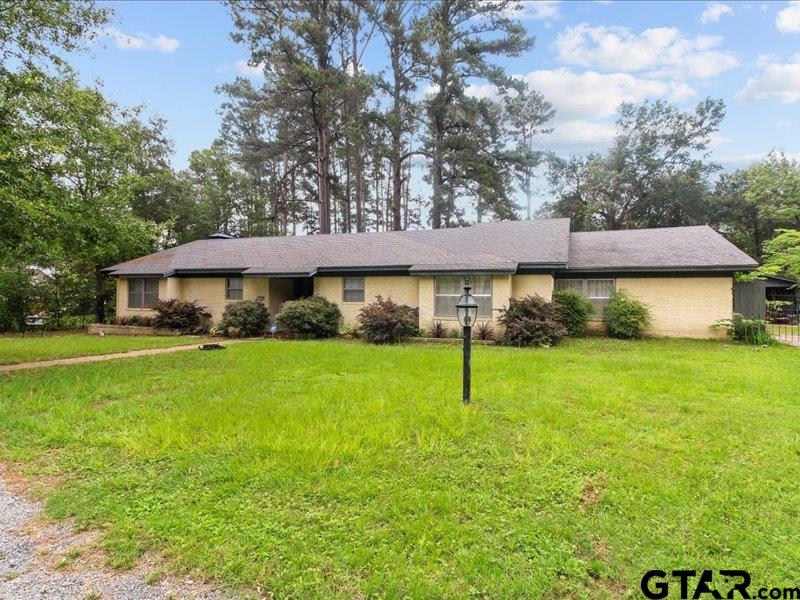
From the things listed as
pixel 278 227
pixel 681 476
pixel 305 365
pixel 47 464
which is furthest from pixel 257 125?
pixel 681 476

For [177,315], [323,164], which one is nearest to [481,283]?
[177,315]

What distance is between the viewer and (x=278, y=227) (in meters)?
31.1

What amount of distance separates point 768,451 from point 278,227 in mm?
30853

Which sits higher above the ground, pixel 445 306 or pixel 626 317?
pixel 445 306

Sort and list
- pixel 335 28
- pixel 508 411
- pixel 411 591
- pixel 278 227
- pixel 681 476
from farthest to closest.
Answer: pixel 278 227 → pixel 335 28 → pixel 508 411 → pixel 681 476 → pixel 411 591

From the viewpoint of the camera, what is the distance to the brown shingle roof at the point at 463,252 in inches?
527

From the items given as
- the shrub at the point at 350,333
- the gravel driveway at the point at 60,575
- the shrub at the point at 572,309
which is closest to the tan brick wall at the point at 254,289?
the shrub at the point at 350,333

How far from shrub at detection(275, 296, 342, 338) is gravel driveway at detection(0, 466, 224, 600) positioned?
11.4 meters

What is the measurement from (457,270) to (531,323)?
2.93 meters

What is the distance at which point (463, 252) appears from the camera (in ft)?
50.2

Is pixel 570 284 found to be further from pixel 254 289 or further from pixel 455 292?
pixel 254 289

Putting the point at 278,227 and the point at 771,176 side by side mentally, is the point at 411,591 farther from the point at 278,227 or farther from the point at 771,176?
the point at 771,176

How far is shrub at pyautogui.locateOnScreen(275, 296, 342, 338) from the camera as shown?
14.4 m

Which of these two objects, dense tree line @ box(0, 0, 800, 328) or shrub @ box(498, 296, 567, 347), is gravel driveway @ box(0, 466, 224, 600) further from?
dense tree line @ box(0, 0, 800, 328)
